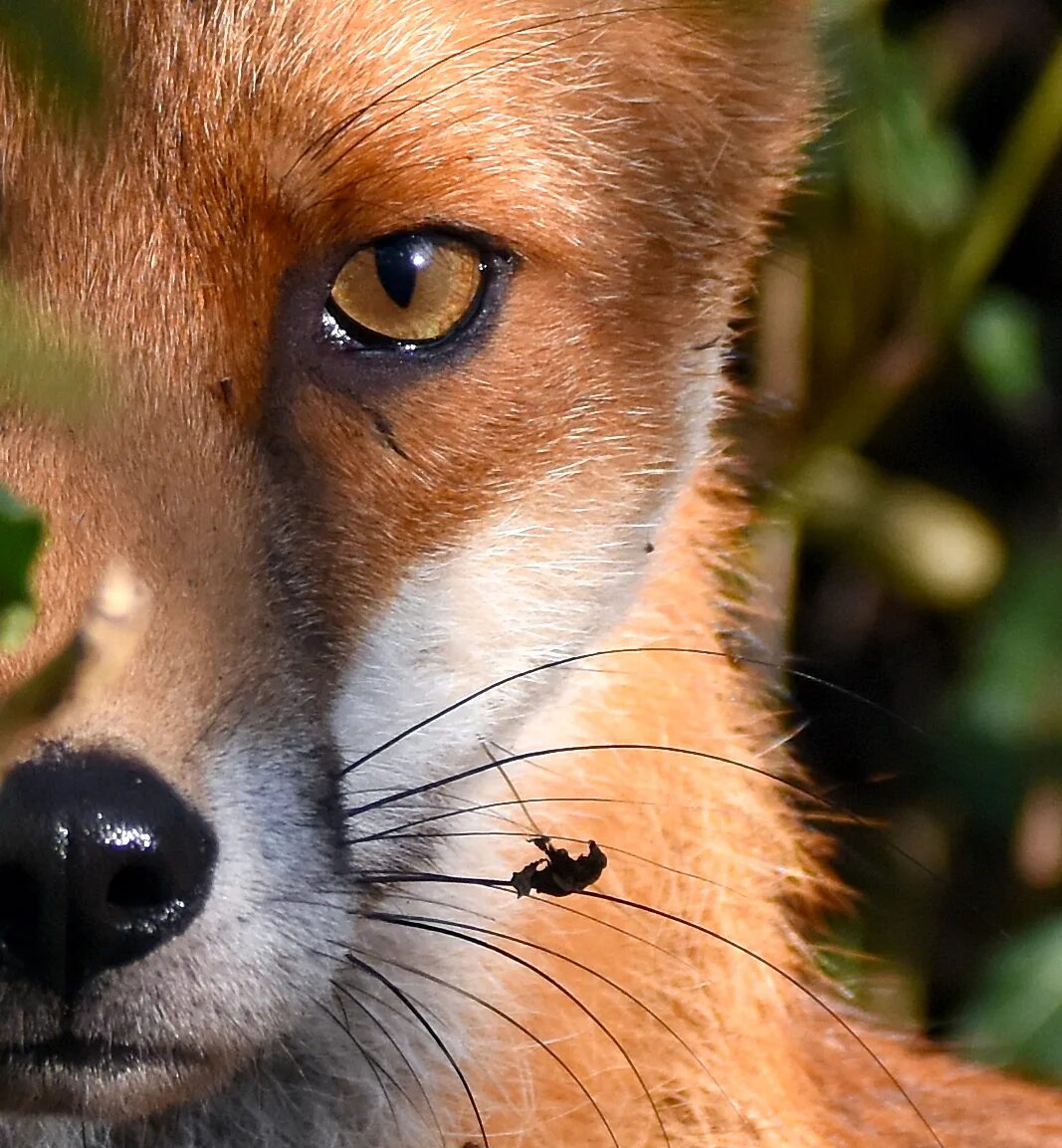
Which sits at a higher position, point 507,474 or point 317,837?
point 507,474

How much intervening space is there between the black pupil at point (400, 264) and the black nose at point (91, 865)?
2.27ft

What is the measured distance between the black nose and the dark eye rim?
0.64m

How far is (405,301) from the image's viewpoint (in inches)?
84.4

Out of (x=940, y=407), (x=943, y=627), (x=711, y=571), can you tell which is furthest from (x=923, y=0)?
(x=711, y=571)

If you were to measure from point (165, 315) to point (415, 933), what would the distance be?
826mm

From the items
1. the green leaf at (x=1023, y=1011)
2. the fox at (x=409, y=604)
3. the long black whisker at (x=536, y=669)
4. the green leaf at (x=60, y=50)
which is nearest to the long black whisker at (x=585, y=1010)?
the fox at (x=409, y=604)

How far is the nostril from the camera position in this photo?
5.41 ft

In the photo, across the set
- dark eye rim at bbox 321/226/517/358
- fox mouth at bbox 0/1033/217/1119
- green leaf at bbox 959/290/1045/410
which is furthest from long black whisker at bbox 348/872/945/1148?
green leaf at bbox 959/290/1045/410

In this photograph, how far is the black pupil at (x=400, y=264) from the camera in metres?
2.11

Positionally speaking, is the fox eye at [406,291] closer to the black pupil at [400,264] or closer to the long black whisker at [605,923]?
the black pupil at [400,264]

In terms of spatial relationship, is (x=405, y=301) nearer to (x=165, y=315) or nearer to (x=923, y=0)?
(x=165, y=315)

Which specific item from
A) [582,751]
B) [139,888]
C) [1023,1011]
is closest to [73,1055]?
[139,888]

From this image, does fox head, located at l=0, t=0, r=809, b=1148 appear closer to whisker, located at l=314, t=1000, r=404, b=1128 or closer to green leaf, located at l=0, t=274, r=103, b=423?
whisker, located at l=314, t=1000, r=404, b=1128

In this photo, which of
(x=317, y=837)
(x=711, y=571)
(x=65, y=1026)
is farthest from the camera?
(x=711, y=571)
